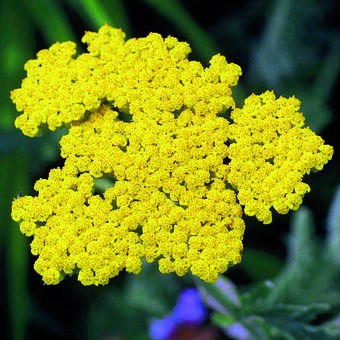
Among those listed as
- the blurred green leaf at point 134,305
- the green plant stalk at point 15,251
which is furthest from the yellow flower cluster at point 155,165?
the blurred green leaf at point 134,305

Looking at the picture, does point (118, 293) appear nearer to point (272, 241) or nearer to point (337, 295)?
point (272, 241)

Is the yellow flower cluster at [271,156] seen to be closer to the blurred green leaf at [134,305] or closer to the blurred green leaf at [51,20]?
the blurred green leaf at [51,20]

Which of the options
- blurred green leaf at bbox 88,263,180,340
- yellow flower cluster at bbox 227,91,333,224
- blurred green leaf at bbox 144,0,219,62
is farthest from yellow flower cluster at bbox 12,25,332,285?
blurred green leaf at bbox 88,263,180,340

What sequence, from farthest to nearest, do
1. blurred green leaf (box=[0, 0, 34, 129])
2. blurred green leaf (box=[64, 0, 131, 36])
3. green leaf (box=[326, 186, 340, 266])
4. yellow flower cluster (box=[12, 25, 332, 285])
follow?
blurred green leaf (box=[0, 0, 34, 129]), green leaf (box=[326, 186, 340, 266]), blurred green leaf (box=[64, 0, 131, 36]), yellow flower cluster (box=[12, 25, 332, 285])

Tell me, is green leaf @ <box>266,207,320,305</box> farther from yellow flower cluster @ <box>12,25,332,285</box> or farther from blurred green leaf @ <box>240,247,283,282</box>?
yellow flower cluster @ <box>12,25,332,285</box>

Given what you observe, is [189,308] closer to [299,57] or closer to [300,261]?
[300,261]

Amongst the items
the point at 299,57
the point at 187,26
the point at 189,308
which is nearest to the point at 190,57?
the point at 187,26

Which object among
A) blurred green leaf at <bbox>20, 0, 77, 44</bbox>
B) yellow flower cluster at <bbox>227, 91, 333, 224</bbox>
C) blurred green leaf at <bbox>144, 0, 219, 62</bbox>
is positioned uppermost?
blurred green leaf at <bbox>20, 0, 77, 44</bbox>
